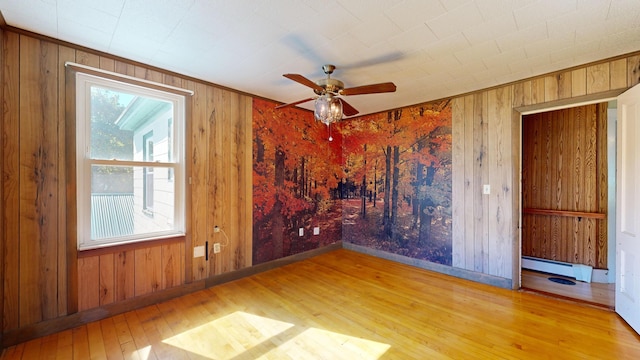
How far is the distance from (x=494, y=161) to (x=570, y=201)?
1575 millimetres

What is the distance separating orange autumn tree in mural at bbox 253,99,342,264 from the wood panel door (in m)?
3.49

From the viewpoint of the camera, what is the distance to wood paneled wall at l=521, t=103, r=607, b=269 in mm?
3404

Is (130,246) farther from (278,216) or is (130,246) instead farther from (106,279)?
(278,216)

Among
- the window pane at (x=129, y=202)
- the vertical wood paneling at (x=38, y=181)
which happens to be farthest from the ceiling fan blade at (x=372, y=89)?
the vertical wood paneling at (x=38, y=181)

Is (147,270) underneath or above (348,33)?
underneath

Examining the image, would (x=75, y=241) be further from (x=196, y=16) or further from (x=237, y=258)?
(x=196, y=16)

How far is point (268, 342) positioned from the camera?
2.08 metres

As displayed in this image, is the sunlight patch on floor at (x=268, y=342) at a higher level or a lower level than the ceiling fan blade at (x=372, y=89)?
lower

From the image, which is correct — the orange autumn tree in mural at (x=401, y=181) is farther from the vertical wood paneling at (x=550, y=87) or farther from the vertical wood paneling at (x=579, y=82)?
the vertical wood paneling at (x=579, y=82)

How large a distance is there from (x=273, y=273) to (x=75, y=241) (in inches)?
85.1

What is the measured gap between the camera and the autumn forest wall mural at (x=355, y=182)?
143 inches

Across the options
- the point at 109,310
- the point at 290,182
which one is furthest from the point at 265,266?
the point at 109,310

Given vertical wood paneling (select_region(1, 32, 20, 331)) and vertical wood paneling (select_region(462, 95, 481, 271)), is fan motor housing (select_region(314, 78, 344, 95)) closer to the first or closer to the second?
vertical wood paneling (select_region(462, 95, 481, 271))

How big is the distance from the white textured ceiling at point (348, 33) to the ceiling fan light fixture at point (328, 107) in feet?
1.38
